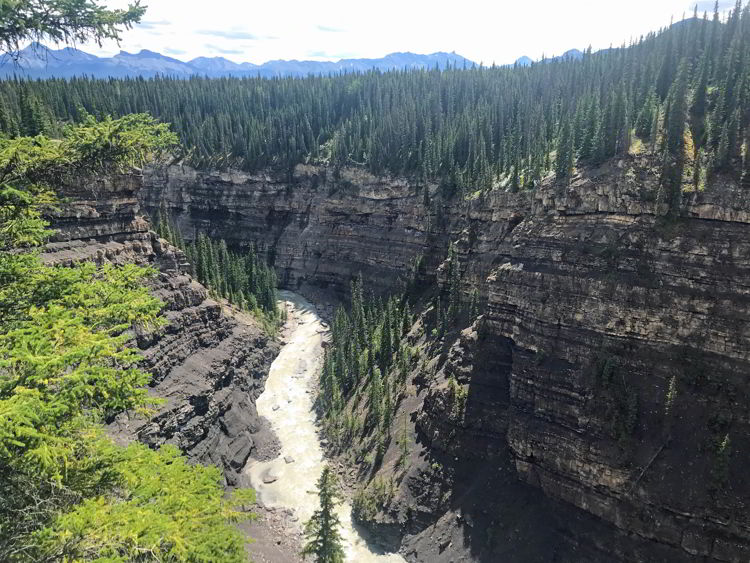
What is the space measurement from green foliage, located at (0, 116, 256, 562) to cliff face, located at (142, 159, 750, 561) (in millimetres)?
42492

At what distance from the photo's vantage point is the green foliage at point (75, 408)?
11.6 meters

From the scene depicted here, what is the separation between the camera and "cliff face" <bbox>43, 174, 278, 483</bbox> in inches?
2286

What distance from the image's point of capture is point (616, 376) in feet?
161

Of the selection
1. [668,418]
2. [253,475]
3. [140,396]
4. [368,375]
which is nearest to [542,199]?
[668,418]

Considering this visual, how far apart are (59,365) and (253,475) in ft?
194

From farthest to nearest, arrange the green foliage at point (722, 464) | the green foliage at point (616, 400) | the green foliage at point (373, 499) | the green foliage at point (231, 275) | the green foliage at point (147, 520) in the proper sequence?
the green foliage at point (231, 275)
the green foliage at point (373, 499)
the green foliage at point (616, 400)
the green foliage at point (722, 464)
the green foliage at point (147, 520)

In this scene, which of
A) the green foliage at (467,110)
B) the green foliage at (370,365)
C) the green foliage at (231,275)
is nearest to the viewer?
the green foliage at (467,110)

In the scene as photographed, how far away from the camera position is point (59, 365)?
11680 mm

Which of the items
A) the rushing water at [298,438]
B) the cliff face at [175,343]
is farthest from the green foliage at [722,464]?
the cliff face at [175,343]

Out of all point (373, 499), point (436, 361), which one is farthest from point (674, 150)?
point (373, 499)

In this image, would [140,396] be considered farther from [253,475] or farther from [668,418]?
[253,475]

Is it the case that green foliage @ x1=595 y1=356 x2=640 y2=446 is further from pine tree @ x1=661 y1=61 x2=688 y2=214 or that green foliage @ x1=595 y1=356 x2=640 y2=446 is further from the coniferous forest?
the coniferous forest

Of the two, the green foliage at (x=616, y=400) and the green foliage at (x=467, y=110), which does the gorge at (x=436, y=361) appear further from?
the green foliage at (x=467, y=110)

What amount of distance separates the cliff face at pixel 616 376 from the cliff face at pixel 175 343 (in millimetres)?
25195
